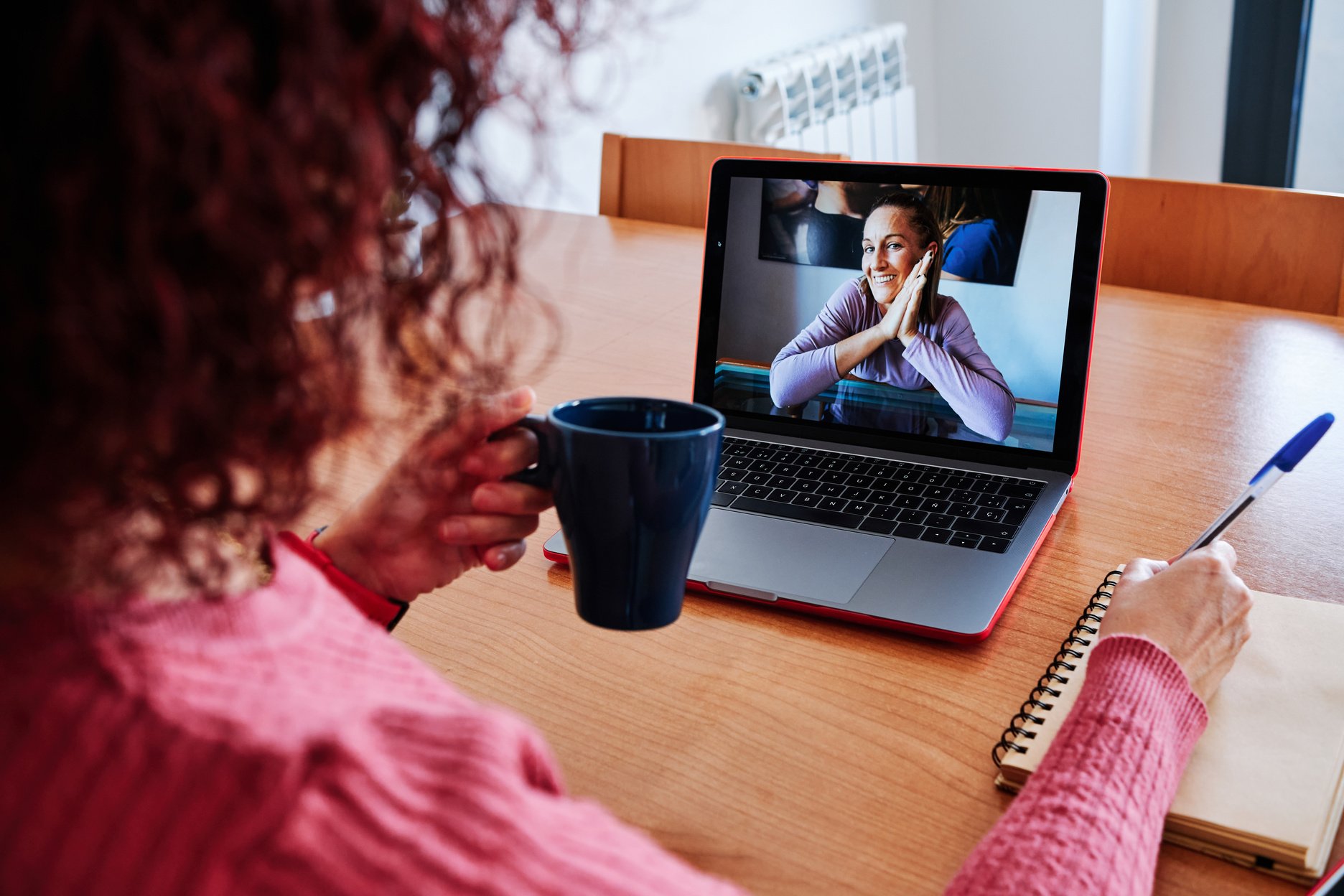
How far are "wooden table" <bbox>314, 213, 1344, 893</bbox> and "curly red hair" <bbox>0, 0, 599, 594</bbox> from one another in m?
0.09

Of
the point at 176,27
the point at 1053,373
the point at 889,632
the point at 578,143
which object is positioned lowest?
the point at 889,632

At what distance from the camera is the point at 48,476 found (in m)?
0.29

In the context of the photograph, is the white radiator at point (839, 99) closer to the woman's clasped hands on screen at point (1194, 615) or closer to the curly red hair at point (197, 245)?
the woman's clasped hands on screen at point (1194, 615)

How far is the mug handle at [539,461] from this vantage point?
1.79 feet

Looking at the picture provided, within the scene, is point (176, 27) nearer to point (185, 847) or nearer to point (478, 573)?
point (185, 847)

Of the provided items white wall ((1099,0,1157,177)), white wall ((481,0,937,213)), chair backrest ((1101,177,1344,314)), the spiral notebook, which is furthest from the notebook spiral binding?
white wall ((1099,0,1157,177))

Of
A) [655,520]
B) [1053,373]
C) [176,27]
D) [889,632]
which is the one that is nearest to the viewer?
[176,27]

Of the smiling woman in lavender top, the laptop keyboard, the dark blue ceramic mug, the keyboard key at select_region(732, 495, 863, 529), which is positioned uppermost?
the smiling woman in lavender top

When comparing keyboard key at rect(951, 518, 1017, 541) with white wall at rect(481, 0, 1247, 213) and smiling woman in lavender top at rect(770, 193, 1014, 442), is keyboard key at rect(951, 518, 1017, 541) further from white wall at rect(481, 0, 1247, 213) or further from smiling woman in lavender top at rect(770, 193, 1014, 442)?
white wall at rect(481, 0, 1247, 213)

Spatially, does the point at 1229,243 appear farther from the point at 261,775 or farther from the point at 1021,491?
the point at 261,775

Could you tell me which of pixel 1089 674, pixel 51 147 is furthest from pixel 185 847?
pixel 1089 674

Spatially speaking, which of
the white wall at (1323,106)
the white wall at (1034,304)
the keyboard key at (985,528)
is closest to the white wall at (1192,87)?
the white wall at (1323,106)

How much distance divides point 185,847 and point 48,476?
0.33 feet

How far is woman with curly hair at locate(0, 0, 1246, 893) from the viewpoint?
0.87ft
